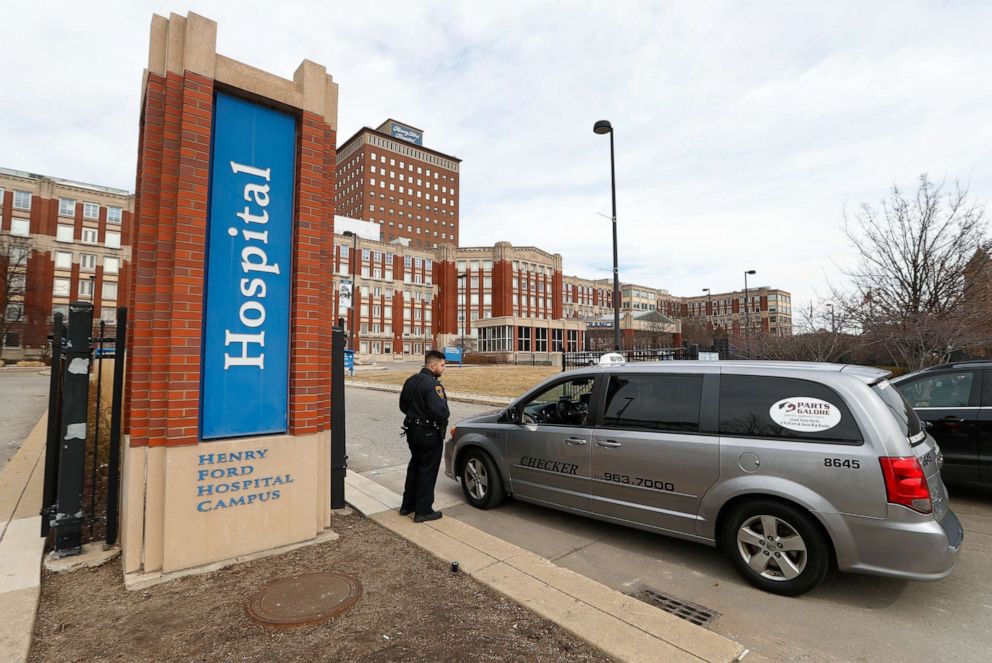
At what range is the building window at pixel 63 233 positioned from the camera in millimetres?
58469

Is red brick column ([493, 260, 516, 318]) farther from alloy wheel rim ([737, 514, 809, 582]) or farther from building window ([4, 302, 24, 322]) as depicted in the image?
alloy wheel rim ([737, 514, 809, 582])

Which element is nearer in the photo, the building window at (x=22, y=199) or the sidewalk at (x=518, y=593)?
the sidewalk at (x=518, y=593)

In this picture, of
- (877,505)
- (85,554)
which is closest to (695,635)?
(877,505)

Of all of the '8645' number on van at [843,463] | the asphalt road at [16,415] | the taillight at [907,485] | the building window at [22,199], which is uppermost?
the building window at [22,199]

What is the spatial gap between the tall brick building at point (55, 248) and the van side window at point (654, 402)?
6292cm

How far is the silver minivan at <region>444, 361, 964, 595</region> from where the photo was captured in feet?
10.7

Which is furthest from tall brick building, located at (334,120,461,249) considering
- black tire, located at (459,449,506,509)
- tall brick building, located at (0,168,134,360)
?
black tire, located at (459,449,506,509)

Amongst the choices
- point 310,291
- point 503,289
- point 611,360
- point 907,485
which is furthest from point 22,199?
point 907,485

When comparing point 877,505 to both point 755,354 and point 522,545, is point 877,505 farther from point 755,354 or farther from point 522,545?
point 755,354

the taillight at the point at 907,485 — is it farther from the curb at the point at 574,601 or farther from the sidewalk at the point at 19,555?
the sidewalk at the point at 19,555

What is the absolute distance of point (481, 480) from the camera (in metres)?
5.76

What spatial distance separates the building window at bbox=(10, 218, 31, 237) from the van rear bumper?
263 feet

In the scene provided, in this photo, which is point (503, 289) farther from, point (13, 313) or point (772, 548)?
point (772, 548)

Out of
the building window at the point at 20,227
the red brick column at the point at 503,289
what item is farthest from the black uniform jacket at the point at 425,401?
the building window at the point at 20,227
